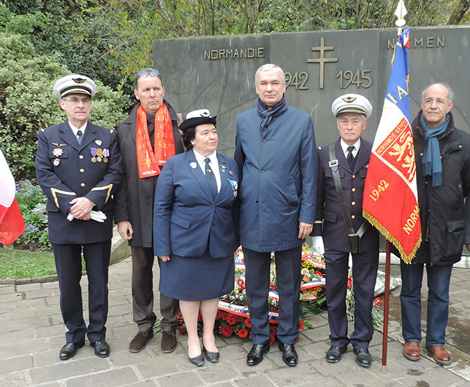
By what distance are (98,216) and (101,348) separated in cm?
104

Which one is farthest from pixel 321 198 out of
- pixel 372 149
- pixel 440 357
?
pixel 440 357

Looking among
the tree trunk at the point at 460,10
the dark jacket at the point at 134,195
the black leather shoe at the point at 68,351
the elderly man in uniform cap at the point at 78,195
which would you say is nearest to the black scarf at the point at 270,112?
the dark jacket at the point at 134,195

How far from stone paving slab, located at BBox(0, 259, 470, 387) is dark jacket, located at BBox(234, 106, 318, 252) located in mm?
896

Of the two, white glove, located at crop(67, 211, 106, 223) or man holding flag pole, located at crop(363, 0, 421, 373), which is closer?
man holding flag pole, located at crop(363, 0, 421, 373)

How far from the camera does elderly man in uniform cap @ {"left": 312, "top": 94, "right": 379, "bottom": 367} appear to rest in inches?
133

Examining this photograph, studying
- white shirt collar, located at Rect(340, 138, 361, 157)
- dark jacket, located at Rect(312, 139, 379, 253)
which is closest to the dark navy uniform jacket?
dark jacket, located at Rect(312, 139, 379, 253)

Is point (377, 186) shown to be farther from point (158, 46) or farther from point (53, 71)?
point (53, 71)

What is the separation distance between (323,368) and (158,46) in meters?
4.61

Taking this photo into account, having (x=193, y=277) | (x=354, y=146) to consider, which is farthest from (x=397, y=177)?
(x=193, y=277)

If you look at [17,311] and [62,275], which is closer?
[62,275]

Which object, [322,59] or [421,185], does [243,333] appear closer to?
[421,185]

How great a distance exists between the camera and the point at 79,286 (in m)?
3.65

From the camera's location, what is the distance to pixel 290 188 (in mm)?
3393

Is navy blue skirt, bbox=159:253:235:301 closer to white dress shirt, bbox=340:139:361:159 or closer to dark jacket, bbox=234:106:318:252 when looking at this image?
dark jacket, bbox=234:106:318:252
